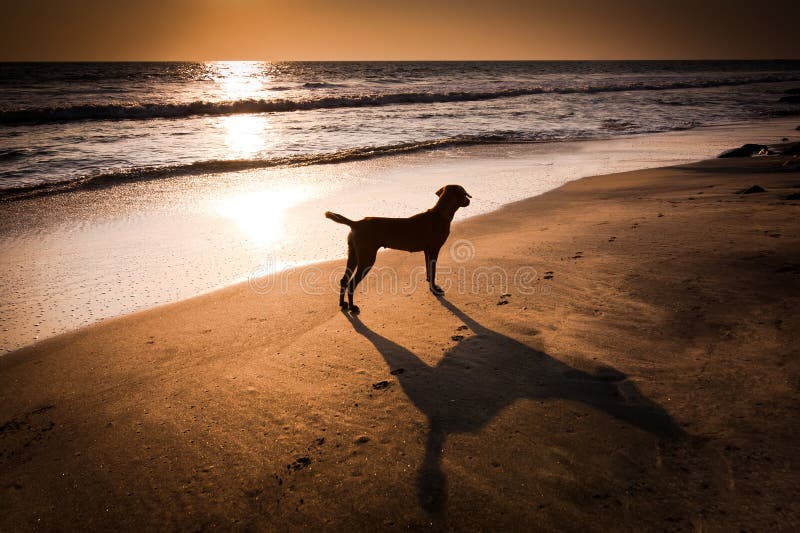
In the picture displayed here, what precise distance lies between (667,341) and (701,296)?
2.85 feet

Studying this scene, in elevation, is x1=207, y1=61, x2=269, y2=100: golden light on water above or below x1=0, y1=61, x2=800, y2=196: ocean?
above

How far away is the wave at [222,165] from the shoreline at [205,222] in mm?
553

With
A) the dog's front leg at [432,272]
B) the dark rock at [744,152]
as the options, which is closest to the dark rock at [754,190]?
the dark rock at [744,152]

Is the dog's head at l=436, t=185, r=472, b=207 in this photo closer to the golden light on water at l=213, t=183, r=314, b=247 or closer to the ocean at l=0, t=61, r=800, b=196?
the golden light on water at l=213, t=183, r=314, b=247

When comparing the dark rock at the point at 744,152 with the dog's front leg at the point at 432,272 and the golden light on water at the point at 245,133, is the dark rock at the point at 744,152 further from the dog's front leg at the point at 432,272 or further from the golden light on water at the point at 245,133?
the golden light on water at the point at 245,133

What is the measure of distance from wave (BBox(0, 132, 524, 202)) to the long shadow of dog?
31.1 ft

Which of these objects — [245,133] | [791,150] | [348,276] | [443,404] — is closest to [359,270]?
[348,276]

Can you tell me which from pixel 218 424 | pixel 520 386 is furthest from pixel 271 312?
pixel 520 386

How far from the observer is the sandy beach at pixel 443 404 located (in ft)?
7.65

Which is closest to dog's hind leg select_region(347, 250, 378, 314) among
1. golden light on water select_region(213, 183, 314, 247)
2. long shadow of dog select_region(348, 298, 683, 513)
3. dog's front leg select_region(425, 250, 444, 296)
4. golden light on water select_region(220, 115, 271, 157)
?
dog's front leg select_region(425, 250, 444, 296)

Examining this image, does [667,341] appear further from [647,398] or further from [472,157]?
[472,157]

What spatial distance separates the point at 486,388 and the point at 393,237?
200 centimetres

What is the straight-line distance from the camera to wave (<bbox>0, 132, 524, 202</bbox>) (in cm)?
984

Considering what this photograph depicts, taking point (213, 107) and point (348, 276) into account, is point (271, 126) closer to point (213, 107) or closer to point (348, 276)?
point (213, 107)
